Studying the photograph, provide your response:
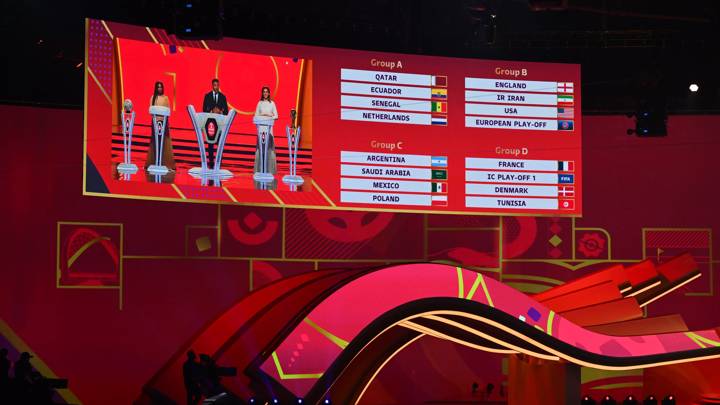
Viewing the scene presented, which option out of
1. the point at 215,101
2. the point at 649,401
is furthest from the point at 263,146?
the point at 649,401

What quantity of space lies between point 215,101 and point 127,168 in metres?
1.48

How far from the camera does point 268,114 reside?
13391 mm

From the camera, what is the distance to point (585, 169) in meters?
16.0

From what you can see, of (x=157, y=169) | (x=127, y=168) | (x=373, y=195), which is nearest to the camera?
(x=127, y=168)

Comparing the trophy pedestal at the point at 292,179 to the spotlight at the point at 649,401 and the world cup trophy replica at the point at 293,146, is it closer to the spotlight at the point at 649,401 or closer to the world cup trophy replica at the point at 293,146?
the world cup trophy replica at the point at 293,146

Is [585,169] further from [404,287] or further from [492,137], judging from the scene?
[404,287]

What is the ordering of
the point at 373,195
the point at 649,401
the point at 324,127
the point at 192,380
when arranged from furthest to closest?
1. the point at 649,401
2. the point at 373,195
3. the point at 324,127
4. the point at 192,380

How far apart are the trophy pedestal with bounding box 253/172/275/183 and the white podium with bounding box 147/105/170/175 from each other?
120cm

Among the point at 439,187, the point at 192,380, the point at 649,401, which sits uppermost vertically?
the point at 439,187

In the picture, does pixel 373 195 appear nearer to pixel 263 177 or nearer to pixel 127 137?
pixel 263 177

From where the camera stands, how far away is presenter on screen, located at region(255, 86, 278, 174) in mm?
13258

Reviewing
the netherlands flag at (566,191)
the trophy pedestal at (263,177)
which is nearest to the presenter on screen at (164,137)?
the trophy pedestal at (263,177)

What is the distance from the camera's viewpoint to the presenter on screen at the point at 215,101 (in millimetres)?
13008

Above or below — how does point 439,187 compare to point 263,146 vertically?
below
